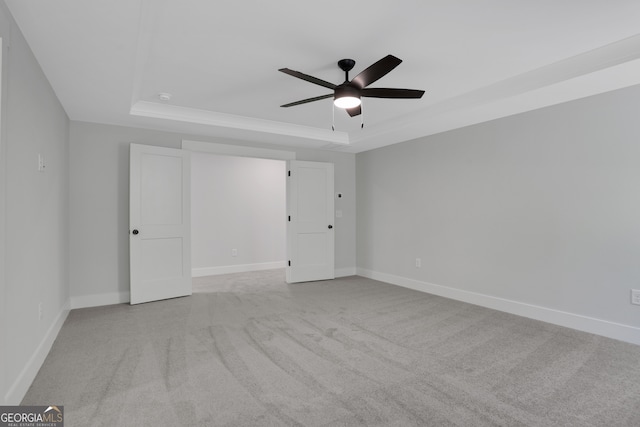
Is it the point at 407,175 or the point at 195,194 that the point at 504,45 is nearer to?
the point at 407,175

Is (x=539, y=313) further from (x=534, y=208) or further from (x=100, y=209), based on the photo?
(x=100, y=209)

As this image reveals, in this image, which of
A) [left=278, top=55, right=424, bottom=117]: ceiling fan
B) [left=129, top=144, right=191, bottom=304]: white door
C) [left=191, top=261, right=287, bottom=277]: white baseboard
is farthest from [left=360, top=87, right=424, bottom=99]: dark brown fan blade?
[left=191, top=261, right=287, bottom=277]: white baseboard

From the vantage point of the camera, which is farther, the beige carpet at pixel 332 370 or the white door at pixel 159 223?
the white door at pixel 159 223

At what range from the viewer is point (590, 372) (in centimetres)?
238

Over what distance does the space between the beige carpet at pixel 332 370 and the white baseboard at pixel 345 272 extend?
207 cm

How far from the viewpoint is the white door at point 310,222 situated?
545 cm

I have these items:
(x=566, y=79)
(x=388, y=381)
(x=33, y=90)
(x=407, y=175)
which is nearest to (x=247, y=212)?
(x=407, y=175)

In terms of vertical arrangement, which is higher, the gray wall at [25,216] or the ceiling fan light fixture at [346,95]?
the ceiling fan light fixture at [346,95]

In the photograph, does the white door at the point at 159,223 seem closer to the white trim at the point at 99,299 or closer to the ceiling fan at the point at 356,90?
the white trim at the point at 99,299

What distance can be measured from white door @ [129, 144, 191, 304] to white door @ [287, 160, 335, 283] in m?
1.64

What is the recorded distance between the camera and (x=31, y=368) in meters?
2.22

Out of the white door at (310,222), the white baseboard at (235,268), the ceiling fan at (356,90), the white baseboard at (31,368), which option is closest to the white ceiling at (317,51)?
the ceiling fan at (356,90)

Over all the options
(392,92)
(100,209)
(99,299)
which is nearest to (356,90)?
(392,92)

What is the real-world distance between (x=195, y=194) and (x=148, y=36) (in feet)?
13.3
